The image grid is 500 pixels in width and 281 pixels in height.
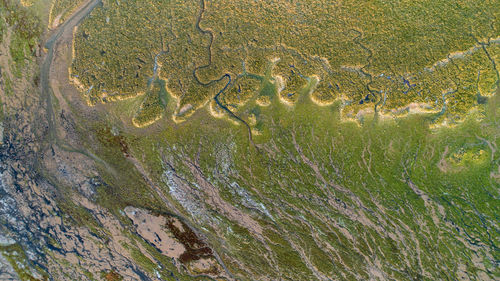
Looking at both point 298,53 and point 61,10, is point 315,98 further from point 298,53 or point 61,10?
point 61,10

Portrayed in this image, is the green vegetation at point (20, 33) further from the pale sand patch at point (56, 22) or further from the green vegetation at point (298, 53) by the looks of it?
the green vegetation at point (298, 53)

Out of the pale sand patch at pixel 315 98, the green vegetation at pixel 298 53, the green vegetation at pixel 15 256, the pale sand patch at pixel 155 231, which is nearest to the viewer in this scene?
the green vegetation at pixel 298 53

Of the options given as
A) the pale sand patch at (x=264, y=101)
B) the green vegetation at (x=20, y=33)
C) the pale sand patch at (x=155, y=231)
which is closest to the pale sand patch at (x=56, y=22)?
the green vegetation at (x=20, y=33)

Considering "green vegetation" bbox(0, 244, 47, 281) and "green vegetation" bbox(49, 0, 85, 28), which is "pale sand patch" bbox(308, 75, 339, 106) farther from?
"green vegetation" bbox(0, 244, 47, 281)

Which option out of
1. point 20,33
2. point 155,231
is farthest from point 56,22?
point 155,231

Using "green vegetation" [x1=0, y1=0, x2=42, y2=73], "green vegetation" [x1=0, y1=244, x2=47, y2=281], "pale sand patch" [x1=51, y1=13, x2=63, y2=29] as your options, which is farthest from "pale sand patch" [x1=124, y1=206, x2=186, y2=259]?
"pale sand patch" [x1=51, y1=13, x2=63, y2=29]

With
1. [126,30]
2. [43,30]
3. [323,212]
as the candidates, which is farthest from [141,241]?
[43,30]

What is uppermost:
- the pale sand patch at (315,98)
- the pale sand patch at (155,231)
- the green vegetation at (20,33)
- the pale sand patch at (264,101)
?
the pale sand patch at (315,98)

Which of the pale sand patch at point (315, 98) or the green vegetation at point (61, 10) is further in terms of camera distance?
the green vegetation at point (61, 10)

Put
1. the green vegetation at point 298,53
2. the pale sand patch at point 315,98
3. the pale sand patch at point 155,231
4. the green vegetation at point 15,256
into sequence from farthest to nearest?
the green vegetation at point 15,256
the pale sand patch at point 155,231
the pale sand patch at point 315,98
the green vegetation at point 298,53
